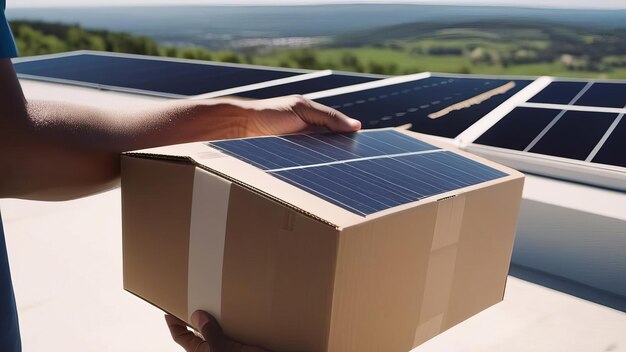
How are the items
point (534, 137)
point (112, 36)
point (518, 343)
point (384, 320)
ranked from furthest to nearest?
1. point (112, 36)
2. point (534, 137)
3. point (518, 343)
4. point (384, 320)

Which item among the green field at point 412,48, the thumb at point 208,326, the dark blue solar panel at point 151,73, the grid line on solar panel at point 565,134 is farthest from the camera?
the green field at point 412,48

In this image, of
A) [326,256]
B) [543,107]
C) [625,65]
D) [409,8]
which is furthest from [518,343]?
[409,8]

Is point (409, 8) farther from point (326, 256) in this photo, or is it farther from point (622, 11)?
point (326, 256)

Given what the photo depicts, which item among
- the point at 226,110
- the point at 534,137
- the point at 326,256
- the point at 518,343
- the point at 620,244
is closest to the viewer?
the point at 326,256

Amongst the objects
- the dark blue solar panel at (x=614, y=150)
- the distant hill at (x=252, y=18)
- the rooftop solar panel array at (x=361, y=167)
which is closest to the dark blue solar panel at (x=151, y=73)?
the dark blue solar panel at (x=614, y=150)

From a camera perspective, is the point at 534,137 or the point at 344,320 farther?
the point at 534,137

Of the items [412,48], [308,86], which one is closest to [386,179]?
[308,86]

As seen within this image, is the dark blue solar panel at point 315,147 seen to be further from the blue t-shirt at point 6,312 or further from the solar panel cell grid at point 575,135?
the solar panel cell grid at point 575,135
